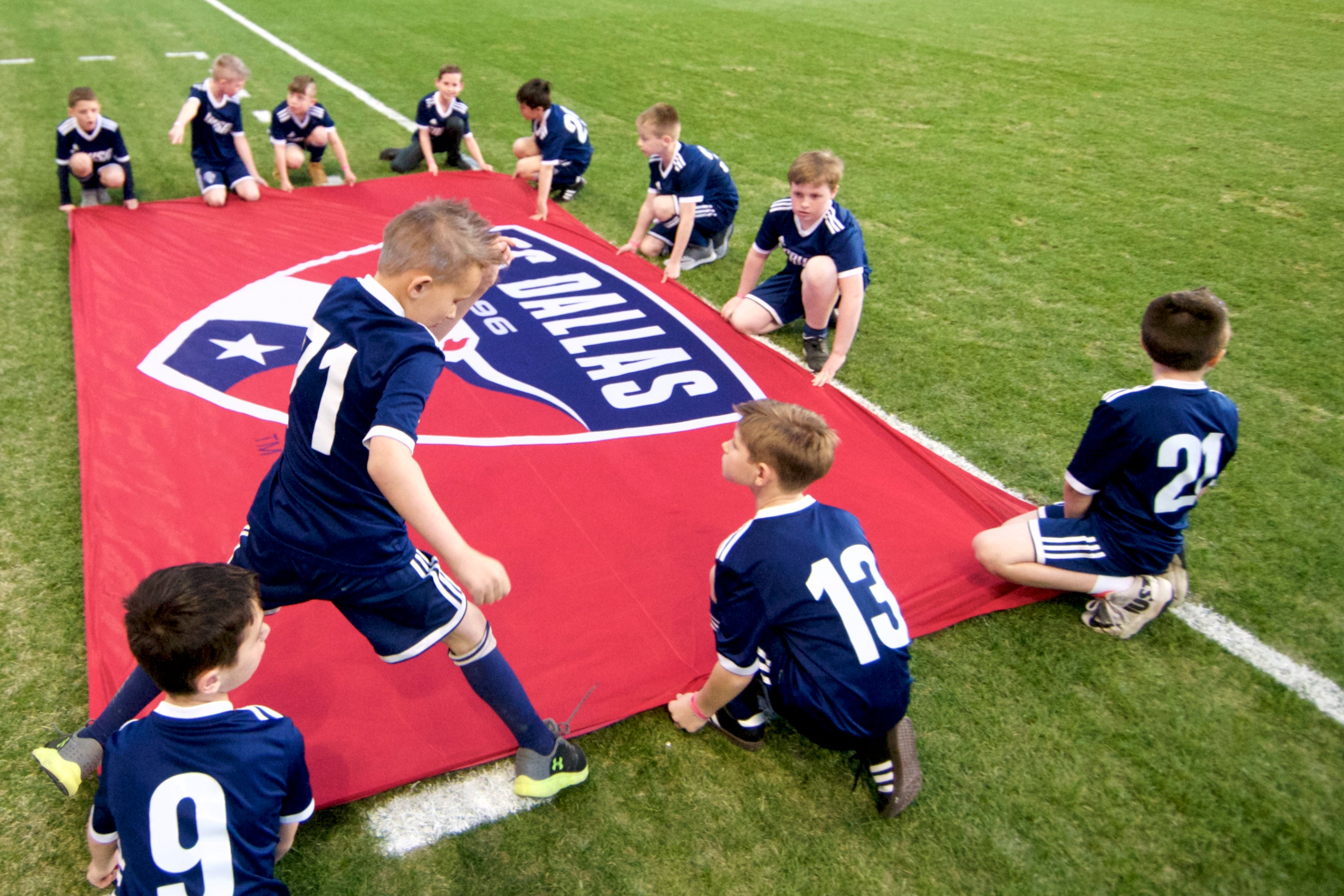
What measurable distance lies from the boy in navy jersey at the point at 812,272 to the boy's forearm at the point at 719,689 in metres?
2.65

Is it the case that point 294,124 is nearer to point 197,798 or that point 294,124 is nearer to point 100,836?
point 100,836

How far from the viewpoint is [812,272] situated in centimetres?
555

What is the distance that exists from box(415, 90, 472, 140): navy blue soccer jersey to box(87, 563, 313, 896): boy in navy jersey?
7052 mm

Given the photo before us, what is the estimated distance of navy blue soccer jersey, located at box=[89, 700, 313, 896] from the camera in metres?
2.27

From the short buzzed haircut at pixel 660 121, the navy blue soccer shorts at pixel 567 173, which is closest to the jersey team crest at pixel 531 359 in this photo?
the short buzzed haircut at pixel 660 121

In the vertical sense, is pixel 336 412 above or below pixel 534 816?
above

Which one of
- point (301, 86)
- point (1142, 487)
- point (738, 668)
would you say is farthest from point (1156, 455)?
point (301, 86)

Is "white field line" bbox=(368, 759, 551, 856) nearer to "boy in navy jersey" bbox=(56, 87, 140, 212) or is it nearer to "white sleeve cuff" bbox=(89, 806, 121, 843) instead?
"white sleeve cuff" bbox=(89, 806, 121, 843)

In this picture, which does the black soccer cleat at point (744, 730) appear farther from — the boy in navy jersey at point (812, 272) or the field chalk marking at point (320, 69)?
the field chalk marking at point (320, 69)

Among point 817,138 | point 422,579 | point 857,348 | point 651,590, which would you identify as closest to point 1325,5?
point 817,138

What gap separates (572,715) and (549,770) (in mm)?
285

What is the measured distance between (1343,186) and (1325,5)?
12829 millimetres

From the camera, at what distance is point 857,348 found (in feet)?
19.5

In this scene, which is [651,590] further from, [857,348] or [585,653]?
[857,348]
